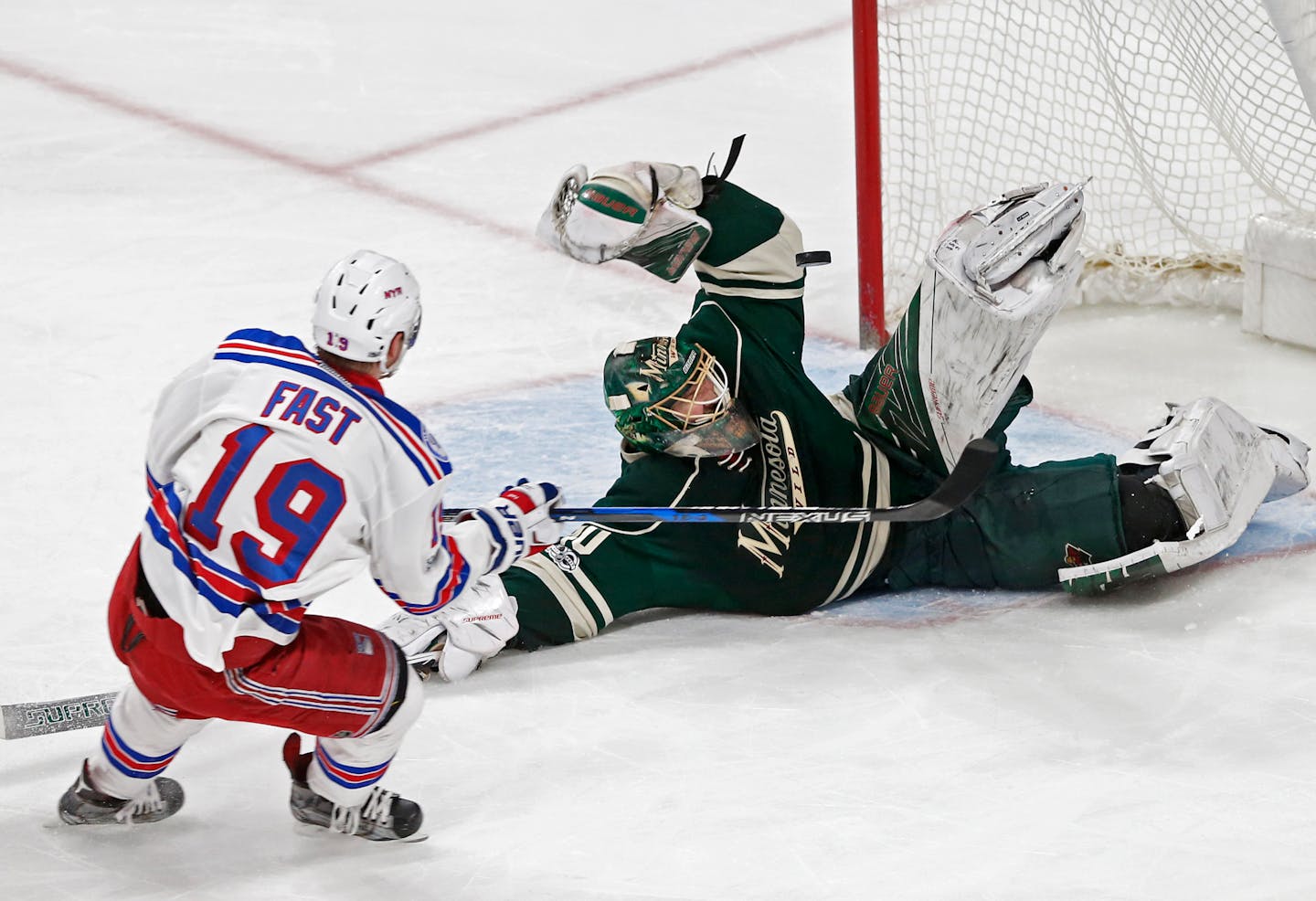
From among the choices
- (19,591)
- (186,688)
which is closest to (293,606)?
(186,688)

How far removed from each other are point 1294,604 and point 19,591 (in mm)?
1943

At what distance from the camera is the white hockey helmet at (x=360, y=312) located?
2.09m

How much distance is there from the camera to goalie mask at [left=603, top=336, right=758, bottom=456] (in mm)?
2701

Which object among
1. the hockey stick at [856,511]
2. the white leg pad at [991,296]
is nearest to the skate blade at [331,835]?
the hockey stick at [856,511]

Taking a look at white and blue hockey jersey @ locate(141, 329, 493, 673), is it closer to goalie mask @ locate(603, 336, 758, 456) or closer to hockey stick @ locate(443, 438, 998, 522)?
hockey stick @ locate(443, 438, 998, 522)

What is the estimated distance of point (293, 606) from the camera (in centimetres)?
214

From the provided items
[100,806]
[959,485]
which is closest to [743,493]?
[959,485]

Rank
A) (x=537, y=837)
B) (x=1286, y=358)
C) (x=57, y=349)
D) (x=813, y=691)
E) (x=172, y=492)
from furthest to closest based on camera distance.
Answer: (x=57, y=349) < (x=1286, y=358) < (x=813, y=691) < (x=537, y=837) < (x=172, y=492)

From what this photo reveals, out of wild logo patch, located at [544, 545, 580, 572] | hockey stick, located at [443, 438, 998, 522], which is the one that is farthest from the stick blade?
wild logo patch, located at [544, 545, 580, 572]

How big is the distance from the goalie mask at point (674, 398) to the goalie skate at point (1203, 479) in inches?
21.3

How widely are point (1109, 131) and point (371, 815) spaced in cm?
249

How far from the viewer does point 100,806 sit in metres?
2.33

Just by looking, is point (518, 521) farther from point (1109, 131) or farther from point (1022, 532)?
point (1109, 131)

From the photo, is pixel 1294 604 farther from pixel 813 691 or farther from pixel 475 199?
pixel 475 199
